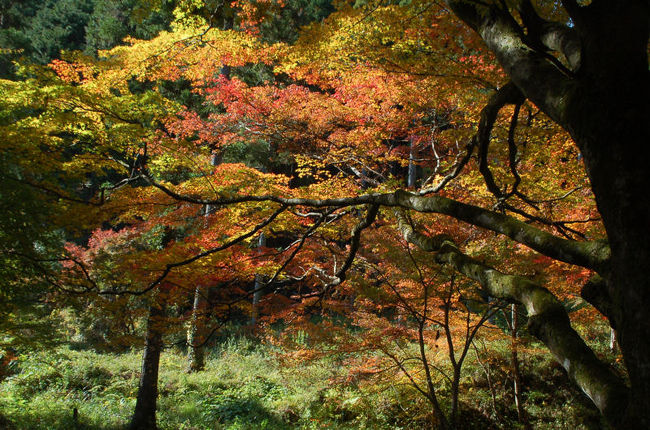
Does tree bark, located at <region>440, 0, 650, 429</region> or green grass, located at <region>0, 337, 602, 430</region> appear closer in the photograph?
tree bark, located at <region>440, 0, 650, 429</region>

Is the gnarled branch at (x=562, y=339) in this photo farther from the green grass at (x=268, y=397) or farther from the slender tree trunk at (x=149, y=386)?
the slender tree trunk at (x=149, y=386)

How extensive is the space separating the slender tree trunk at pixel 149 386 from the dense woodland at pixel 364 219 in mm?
47

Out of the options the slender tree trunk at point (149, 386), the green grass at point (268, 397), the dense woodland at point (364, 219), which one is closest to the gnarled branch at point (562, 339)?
the dense woodland at point (364, 219)

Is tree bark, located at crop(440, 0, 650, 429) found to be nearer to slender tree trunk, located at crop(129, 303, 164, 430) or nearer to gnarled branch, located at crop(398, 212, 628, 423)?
gnarled branch, located at crop(398, 212, 628, 423)

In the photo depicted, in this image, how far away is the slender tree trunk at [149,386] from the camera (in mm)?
7117

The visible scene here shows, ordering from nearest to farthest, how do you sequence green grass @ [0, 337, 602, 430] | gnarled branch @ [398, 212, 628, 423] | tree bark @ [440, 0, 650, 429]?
1. tree bark @ [440, 0, 650, 429]
2. gnarled branch @ [398, 212, 628, 423]
3. green grass @ [0, 337, 602, 430]

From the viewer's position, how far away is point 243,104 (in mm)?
8766

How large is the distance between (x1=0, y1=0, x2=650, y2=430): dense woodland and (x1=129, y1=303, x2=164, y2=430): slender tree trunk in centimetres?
5

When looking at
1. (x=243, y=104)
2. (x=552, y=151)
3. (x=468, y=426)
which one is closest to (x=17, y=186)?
(x=243, y=104)

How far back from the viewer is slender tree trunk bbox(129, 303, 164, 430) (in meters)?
7.12

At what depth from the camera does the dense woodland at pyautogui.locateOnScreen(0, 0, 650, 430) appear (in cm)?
144

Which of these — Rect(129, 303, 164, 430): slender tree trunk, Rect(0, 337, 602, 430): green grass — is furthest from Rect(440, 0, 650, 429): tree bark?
Rect(129, 303, 164, 430): slender tree trunk

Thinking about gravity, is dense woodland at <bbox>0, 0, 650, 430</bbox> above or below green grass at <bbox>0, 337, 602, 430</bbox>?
above

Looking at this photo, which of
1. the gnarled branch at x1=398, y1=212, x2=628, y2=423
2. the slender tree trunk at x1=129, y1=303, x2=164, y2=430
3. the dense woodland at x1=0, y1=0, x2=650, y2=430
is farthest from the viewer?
the slender tree trunk at x1=129, y1=303, x2=164, y2=430
